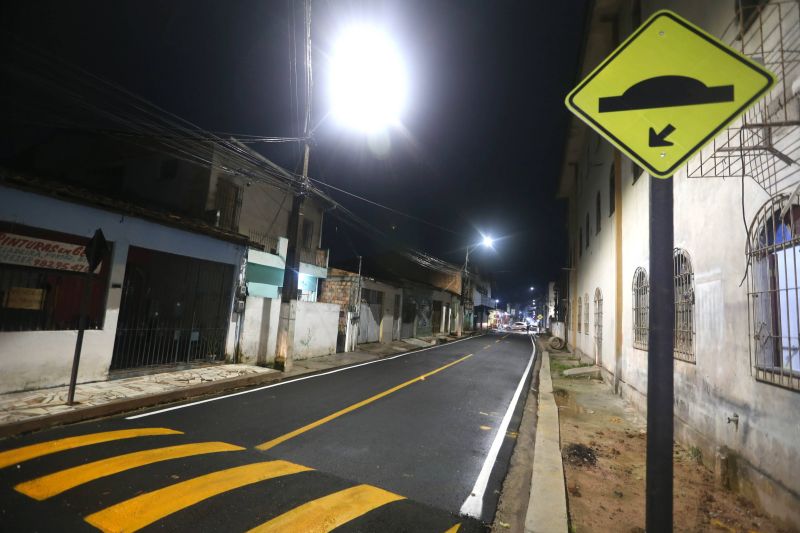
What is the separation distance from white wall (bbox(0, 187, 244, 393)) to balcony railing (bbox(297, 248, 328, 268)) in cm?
1220

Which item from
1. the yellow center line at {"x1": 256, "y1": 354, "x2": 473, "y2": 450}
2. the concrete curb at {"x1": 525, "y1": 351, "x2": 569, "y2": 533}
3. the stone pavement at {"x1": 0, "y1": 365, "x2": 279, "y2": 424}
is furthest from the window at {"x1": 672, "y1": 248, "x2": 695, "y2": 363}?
the stone pavement at {"x1": 0, "y1": 365, "x2": 279, "y2": 424}

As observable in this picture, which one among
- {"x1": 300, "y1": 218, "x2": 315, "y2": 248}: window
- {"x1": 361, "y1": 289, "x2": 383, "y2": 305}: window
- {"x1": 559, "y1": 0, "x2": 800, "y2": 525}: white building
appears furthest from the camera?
{"x1": 300, "y1": 218, "x2": 315, "y2": 248}: window

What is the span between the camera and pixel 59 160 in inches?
831

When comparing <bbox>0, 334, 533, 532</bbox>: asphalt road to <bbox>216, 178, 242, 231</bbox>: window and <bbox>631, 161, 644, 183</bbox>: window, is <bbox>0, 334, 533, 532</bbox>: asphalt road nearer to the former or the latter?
<bbox>631, 161, 644, 183</bbox>: window

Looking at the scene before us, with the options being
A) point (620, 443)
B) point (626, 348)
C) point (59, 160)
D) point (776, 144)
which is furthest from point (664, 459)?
point (59, 160)

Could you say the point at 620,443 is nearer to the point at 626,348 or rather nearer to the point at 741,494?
the point at 741,494

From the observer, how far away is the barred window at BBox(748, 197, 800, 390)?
149 inches

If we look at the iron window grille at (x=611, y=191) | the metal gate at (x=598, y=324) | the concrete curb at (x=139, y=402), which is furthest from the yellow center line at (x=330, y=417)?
the iron window grille at (x=611, y=191)

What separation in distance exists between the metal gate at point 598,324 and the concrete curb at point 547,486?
23.1 feet

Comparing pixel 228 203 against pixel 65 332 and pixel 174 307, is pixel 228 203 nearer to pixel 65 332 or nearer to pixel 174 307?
pixel 174 307

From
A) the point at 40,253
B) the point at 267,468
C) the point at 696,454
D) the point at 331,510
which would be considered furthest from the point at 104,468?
the point at 696,454

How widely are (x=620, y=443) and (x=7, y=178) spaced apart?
473 inches

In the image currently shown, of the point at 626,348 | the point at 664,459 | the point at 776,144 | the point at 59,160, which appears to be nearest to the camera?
the point at 664,459

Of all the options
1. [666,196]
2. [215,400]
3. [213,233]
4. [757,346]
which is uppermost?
[213,233]
